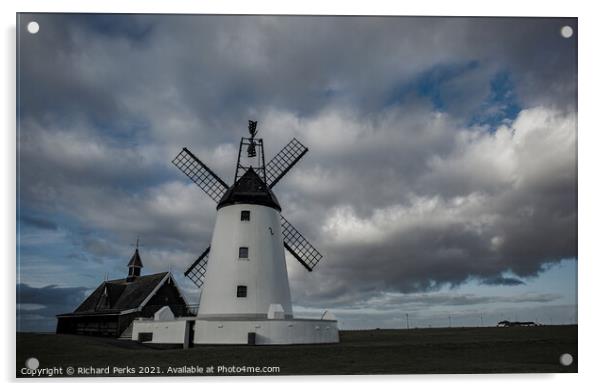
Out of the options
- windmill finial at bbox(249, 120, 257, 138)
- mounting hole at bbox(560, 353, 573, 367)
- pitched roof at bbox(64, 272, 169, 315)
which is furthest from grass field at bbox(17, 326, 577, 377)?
pitched roof at bbox(64, 272, 169, 315)

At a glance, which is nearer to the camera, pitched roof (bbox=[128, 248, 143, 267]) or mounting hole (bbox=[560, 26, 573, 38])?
mounting hole (bbox=[560, 26, 573, 38])

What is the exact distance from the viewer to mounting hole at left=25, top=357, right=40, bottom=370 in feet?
34.1

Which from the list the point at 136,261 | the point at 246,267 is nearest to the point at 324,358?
the point at 246,267

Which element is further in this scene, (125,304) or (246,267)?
(125,304)

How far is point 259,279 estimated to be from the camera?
57.6ft

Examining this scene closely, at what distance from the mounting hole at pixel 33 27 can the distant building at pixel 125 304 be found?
1380 centimetres

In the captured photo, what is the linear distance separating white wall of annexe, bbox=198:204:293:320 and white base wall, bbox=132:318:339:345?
0.85 meters

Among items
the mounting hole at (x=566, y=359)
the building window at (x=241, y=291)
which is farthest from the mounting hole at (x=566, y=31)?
the building window at (x=241, y=291)

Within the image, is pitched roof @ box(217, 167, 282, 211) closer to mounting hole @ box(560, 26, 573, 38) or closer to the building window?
the building window

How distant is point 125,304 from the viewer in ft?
74.3

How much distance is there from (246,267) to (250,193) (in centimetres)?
Result: 290

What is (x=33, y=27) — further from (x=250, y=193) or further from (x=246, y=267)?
(x=246, y=267)

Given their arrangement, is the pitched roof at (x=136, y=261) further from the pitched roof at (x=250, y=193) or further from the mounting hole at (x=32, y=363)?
the mounting hole at (x=32, y=363)

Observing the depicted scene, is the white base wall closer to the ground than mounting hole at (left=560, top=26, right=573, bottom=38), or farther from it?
closer to the ground
